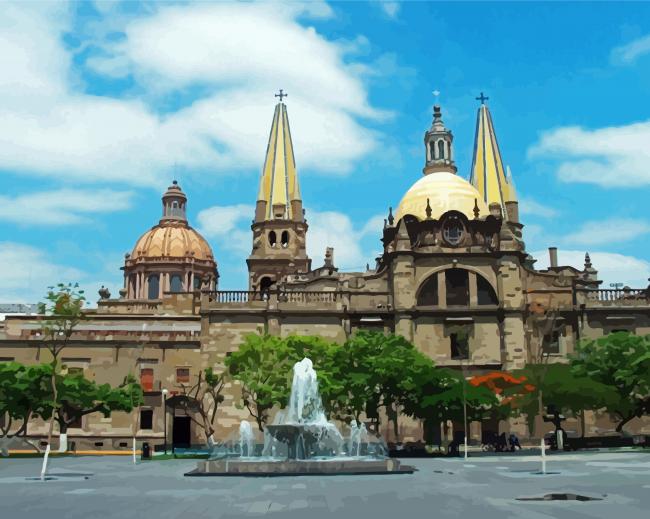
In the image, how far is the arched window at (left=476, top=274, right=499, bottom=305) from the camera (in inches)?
2084

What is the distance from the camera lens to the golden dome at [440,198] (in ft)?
189

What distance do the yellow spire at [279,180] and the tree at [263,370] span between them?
24261 millimetres

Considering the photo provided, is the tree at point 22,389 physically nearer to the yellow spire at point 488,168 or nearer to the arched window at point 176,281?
the yellow spire at point 488,168

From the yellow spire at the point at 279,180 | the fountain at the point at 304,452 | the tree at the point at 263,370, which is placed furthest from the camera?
the yellow spire at the point at 279,180

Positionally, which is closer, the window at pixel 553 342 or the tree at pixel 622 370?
the tree at pixel 622 370

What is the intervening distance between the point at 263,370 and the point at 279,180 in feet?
94.0

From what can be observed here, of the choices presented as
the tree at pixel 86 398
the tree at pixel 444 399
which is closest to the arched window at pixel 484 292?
the tree at pixel 444 399

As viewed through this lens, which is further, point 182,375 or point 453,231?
point 453,231

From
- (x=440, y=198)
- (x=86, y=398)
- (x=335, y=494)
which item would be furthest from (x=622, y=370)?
(x=335, y=494)

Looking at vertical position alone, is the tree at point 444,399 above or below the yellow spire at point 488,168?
below

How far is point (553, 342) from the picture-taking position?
53000mm

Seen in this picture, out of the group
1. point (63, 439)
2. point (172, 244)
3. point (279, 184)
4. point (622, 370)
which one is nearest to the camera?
point (622, 370)

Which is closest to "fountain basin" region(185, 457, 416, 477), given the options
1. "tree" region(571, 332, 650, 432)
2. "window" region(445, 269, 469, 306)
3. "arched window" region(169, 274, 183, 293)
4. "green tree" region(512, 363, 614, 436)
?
"green tree" region(512, 363, 614, 436)

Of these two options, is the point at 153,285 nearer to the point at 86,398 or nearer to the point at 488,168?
the point at 488,168
